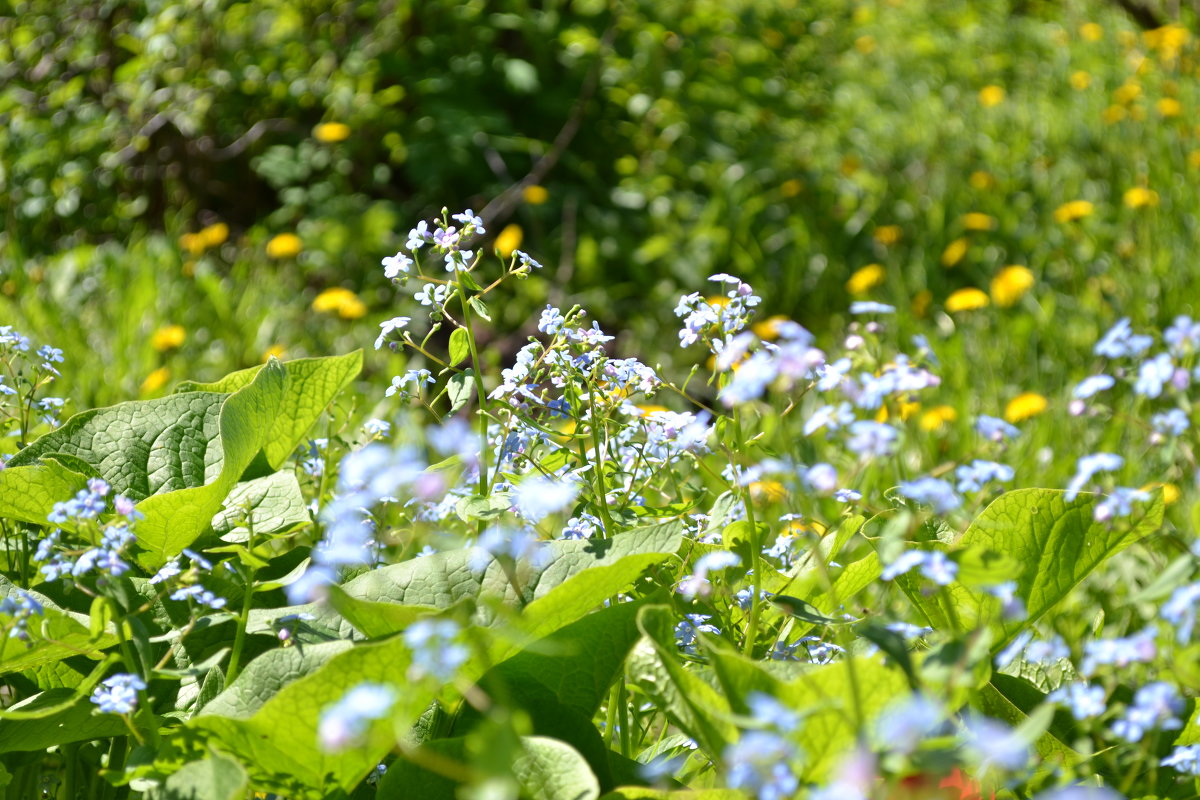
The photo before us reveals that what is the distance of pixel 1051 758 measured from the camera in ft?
4.04

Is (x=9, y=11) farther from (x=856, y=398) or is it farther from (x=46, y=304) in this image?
(x=856, y=398)

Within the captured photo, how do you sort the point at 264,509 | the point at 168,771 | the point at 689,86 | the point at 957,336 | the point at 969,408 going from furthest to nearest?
the point at 689,86 < the point at 957,336 < the point at 969,408 < the point at 264,509 < the point at 168,771

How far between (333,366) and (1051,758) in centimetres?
96

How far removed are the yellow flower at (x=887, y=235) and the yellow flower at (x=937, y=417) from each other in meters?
1.61

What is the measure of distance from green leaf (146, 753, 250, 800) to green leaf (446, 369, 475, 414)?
0.45m

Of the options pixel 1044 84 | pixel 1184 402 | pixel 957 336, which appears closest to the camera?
pixel 1184 402

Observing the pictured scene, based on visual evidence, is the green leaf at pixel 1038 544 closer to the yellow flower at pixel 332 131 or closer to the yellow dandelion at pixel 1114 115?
the yellow flower at pixel 332 131

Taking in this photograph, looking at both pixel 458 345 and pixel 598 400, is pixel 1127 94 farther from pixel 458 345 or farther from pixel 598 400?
pixel 458 345

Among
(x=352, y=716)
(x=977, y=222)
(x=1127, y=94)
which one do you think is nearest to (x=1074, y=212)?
(x=977, y=222)

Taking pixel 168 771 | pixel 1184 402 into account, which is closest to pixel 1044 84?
pixel 1184 402

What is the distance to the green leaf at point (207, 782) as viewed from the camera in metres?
0.88

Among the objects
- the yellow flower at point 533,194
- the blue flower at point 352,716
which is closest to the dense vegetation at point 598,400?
the blue flower at point 352,716

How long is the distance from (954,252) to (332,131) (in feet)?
8.11

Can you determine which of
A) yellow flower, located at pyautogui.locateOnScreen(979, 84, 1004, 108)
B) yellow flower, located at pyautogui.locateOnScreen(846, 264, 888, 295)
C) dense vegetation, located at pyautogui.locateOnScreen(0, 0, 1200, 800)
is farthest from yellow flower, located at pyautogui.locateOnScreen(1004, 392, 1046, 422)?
yellow flower, located at pyautogui.locateOnScreen(979, 84, 1004, 108)
